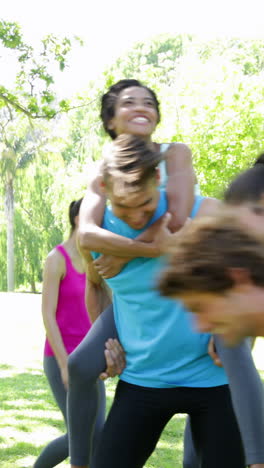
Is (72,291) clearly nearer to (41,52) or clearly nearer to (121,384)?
(121,384)

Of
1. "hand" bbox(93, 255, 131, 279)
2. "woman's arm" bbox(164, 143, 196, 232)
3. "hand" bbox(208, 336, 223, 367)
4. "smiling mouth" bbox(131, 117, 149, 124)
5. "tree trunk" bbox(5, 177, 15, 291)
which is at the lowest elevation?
"tree trunk" bbox(5, 177, 15, 291)

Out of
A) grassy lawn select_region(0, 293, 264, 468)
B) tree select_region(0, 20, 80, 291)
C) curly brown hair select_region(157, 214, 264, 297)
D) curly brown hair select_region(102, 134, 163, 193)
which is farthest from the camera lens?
tree select_region(0, 20, 80, 291)

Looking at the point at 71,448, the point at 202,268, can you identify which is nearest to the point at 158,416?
the point at 71,448

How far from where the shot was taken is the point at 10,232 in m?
36.2

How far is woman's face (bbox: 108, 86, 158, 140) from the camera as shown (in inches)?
112

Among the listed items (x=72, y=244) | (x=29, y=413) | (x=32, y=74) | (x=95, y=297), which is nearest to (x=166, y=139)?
(x=32, y=74)

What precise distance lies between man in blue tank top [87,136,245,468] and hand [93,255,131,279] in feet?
0.07

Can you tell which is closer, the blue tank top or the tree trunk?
the blue tank top

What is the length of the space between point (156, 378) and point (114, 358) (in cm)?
18

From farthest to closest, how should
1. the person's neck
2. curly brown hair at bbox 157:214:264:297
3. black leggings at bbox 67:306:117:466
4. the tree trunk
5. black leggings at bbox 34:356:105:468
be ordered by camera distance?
the tree trunk < the person's neck < black leggings at bbox 34:356:105:468 < black leggings at bbox 67:306:117:466 < curly brown hair at bbox 157:214:264:297

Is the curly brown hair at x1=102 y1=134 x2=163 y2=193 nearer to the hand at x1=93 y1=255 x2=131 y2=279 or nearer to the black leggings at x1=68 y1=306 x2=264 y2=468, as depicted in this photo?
the hand at x1=93 y1=255 x2=131 y2=279

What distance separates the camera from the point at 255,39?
162 ft

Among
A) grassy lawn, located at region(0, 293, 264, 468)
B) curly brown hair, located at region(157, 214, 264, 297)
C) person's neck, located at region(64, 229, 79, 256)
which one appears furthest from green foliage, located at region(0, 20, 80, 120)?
curly brown hair, located at region(157, 214, 264, 297)

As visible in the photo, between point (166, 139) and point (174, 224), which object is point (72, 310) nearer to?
point (174, 224)
